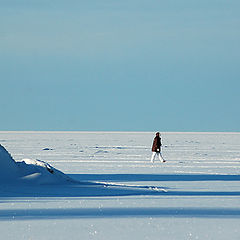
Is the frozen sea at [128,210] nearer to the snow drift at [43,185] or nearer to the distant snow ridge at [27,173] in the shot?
the snow drift at [43,185]

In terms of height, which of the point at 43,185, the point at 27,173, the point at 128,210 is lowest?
the point at 128,210

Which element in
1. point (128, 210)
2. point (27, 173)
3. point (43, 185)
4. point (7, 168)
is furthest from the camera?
point (27, 173)

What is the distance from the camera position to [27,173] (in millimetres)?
17578

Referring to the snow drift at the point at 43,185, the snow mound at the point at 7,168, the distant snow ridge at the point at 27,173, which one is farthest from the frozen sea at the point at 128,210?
the snow mound at the point at 7,168

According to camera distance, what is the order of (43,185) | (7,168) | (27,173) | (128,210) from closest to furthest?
(128,210) → (43,185) → (7,168) → (27,173)

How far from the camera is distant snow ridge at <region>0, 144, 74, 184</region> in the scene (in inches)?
672

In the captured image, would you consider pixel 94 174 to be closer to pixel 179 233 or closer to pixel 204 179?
pixel 204 179

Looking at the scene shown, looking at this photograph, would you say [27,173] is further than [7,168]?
Yes

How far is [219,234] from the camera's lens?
30.9 ft

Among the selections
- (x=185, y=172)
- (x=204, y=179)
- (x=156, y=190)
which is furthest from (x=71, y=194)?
(x=185, y=172)

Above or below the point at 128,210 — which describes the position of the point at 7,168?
above

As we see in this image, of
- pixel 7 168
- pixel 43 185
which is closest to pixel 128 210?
pixel 43 185

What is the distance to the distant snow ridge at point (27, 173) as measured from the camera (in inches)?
672

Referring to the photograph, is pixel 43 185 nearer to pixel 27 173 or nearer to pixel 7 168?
pixel 27 173
